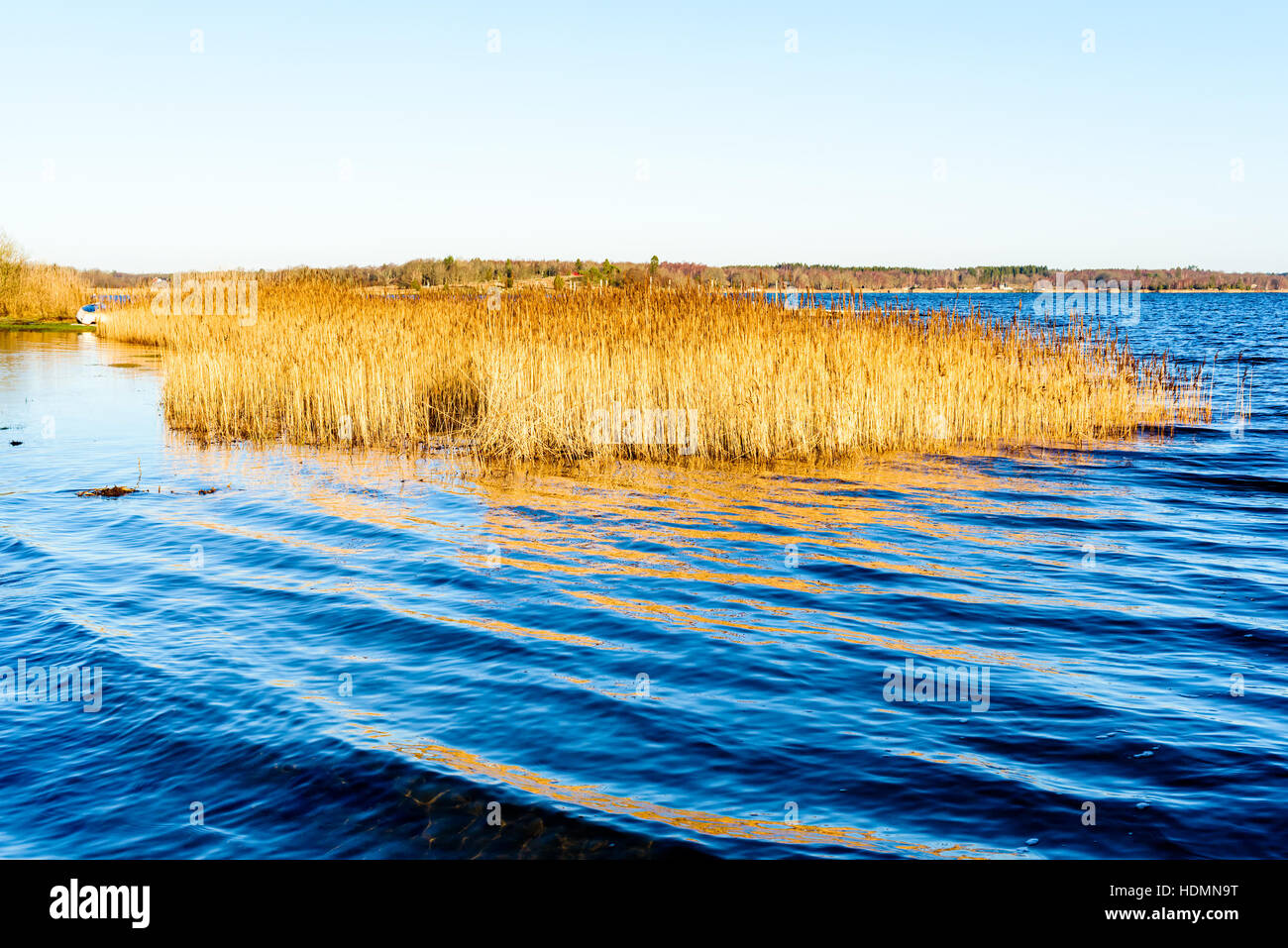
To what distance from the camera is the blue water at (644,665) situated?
17.0 feet

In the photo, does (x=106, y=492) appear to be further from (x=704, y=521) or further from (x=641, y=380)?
(x=704, y=521)

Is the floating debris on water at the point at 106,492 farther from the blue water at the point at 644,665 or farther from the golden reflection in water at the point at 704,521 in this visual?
the golden reflection in water at the point at 704,521

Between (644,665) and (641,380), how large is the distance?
27.4ft

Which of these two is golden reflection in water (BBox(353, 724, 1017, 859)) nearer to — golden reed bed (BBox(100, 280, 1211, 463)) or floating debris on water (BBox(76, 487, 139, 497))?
floating debris on water (BBox(76, 487, 139, 497))

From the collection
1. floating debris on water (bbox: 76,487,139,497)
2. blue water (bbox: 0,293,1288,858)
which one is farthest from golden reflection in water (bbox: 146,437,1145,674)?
floating debris on water (bbox: 76,487,139,497)

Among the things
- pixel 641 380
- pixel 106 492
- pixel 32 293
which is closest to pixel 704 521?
pixel 641 380

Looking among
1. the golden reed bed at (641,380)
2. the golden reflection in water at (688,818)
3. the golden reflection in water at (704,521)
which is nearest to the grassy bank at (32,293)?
the golden reed bed at (641,380)

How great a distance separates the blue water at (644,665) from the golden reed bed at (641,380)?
1.28m

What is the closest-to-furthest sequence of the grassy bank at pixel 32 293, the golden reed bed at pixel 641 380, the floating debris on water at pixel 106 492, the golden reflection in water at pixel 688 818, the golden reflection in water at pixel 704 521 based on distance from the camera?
the golden reflection in water at pixel 688 818
the golden reflection in water at pixel 704 521
the floating debris on water at pixel 106 492
the golden reed bed at pixel 641 380
the grassy bank at pixel 32 293

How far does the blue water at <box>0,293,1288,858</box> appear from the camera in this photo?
17.0 feet

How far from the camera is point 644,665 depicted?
7.40m

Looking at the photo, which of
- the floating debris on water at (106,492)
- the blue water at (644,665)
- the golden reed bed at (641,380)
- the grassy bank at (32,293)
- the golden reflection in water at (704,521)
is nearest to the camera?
the blue water at (644,665)
